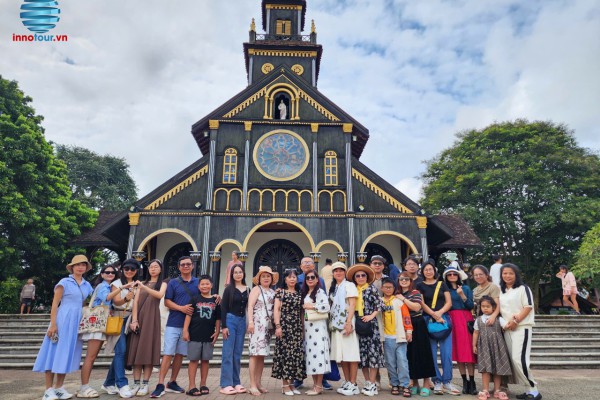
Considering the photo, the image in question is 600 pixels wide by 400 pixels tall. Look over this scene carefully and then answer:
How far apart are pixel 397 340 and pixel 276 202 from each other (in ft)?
34.4

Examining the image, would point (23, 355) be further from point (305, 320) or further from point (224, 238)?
point (305, 320)

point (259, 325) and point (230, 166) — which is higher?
point (230, 166)

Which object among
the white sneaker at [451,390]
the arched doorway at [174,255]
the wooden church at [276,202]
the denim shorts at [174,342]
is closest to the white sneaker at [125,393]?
the denim shorts at [174,342]

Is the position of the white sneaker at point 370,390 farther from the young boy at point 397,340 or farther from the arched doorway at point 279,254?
the arched doorway at point 279,254

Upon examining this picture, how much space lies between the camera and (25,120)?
57.8 feet

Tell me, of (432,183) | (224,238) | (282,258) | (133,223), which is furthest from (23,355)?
(432,183)

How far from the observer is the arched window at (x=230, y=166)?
619 inches

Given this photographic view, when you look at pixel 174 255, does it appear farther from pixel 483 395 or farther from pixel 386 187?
pixel 483 395

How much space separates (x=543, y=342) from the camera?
10.8 meters

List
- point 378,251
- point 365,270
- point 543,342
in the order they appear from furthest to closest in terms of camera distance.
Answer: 1. point 378,251
2. point 543,342
3. point 365,270

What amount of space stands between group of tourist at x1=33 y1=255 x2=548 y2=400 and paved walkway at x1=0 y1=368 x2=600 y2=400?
8.0 inches

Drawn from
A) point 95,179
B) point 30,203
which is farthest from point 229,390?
point 95,179

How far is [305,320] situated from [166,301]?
79.9 inches

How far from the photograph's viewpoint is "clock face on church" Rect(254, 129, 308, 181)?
1591 centimetres
